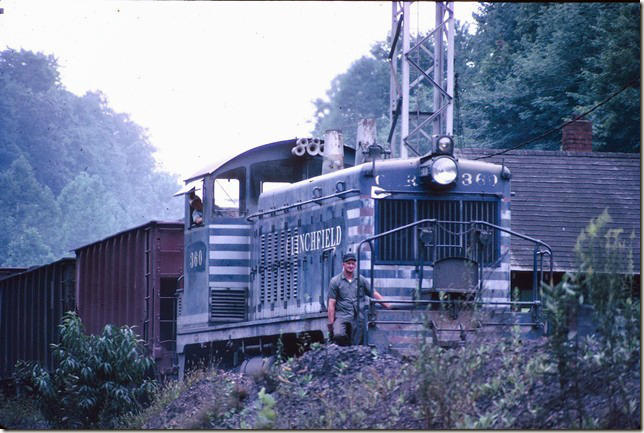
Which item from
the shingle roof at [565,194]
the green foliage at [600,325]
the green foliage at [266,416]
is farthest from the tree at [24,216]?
the green foliage at [600,325]

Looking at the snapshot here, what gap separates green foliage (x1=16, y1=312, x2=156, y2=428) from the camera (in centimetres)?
1625

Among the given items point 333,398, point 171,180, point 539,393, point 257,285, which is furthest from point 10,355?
point 171,180

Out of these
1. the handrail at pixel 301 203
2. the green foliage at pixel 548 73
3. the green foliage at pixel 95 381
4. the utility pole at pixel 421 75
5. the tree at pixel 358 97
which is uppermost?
the tree at pixel 358 97

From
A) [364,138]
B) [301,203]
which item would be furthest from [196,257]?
[364,138]

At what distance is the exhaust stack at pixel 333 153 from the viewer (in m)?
14.6

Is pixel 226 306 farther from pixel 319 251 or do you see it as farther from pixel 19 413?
pixel 19 413

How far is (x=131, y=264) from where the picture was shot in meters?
19.8

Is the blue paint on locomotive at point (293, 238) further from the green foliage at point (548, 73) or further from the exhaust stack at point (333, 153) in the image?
the green foliage at point (548, 73)

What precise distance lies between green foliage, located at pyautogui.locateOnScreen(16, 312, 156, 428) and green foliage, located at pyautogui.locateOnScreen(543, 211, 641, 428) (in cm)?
834

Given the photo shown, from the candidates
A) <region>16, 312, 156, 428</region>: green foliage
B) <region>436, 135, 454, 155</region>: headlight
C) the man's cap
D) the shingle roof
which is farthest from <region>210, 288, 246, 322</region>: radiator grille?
the shingle roof

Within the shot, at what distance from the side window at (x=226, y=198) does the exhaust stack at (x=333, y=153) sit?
61.3 inches

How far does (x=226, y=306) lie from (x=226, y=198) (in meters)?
1.46

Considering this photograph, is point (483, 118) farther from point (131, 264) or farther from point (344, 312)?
point (344, 312)

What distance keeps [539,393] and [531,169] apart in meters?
13.7
